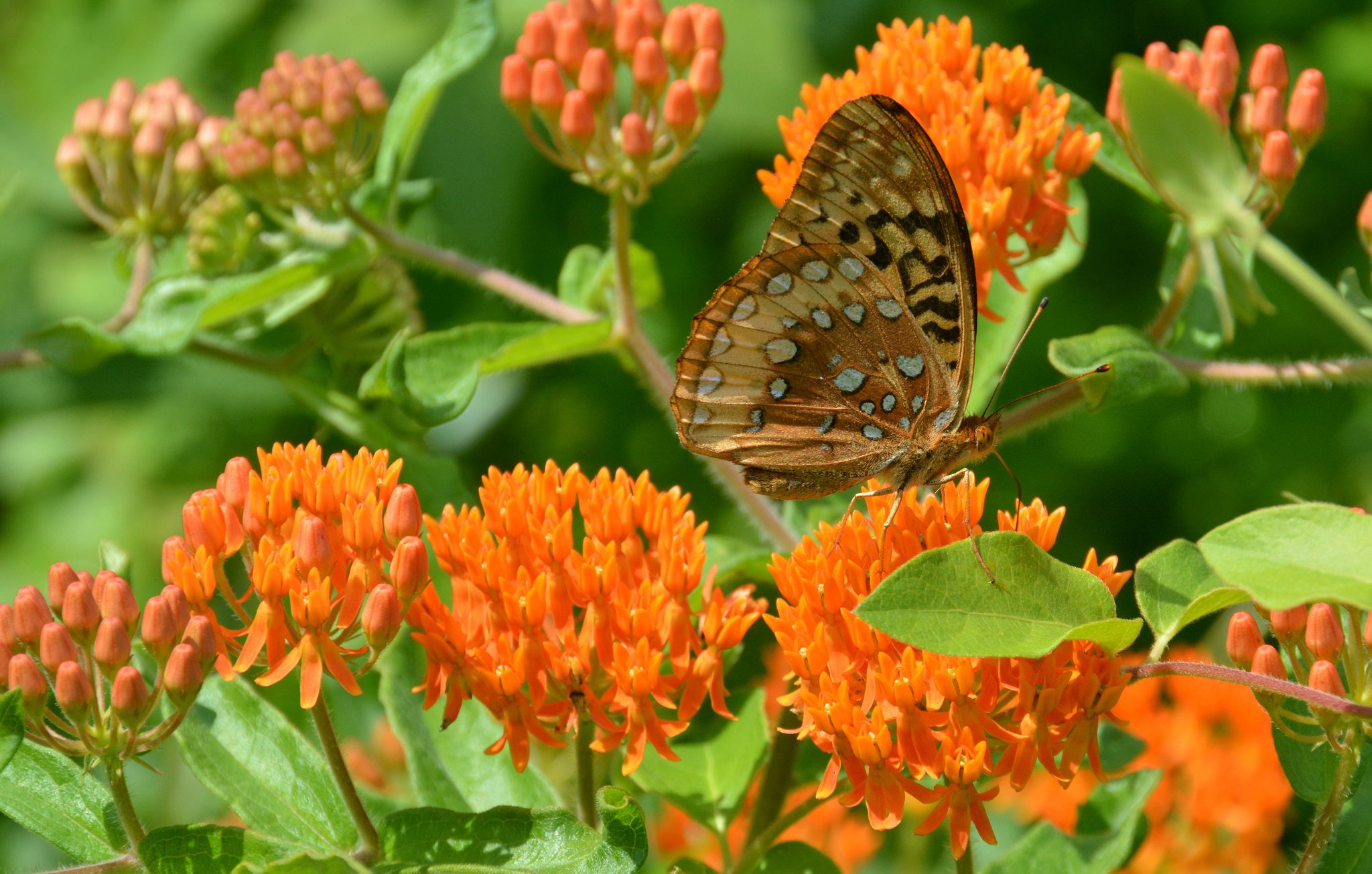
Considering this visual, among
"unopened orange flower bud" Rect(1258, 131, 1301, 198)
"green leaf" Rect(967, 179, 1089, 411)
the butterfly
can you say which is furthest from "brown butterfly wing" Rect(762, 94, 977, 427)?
"unopened orange flower bud" Rect(1258, 131, 1301, 198)

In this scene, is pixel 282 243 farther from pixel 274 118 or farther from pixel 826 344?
pixel 826 344

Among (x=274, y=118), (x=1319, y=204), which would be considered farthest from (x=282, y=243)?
(x=1319, y=204)

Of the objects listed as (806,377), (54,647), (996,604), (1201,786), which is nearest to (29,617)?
(54,647)

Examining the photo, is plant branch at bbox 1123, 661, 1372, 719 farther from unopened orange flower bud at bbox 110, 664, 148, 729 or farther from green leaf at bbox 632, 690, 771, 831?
unopened orange flower bud at bbox 110, 664, 148, 729

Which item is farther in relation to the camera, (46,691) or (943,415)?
(943,415)

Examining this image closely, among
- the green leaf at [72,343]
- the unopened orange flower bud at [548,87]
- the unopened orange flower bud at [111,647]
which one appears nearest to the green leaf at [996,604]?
the unopened orange flower bud at [111,647]

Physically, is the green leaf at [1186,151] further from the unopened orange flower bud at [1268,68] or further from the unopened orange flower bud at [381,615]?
the unopened orange flower bud at [381,615]
